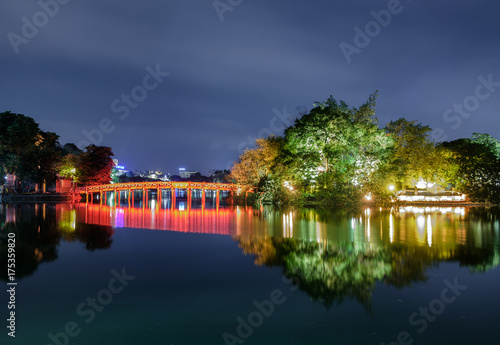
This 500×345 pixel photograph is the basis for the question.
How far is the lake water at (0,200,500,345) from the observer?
20.3 ft

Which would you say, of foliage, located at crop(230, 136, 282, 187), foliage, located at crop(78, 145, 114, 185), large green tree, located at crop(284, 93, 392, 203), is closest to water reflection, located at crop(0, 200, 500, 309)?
large green tree, located at crop(284, 93, 392, 203)

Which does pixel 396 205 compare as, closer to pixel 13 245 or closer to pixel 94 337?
pixel 13 245

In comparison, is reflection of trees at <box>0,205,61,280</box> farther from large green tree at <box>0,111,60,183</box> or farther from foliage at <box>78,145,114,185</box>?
foliage at <box>78,145,114,185</box>

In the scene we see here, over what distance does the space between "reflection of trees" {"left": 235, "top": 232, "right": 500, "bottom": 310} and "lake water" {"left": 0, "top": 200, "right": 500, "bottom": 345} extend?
0.11 feet

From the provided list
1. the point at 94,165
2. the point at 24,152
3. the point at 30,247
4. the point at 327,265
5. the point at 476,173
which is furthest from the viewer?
the point at 94,165

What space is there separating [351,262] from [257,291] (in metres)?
3.57

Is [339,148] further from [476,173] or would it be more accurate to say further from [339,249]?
[339,249]

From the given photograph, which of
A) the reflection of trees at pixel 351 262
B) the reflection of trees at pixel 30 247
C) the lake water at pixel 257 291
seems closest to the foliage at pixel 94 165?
the reflection of trees at pixel 30 247

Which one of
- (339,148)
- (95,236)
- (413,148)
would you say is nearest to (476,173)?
(413,148)

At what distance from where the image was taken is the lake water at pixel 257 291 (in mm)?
6188

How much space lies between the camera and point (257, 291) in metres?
8.27

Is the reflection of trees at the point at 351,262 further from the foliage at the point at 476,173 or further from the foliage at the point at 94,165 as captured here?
the foliage at the point at 94,165

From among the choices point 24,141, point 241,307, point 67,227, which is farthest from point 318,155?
point 24,141

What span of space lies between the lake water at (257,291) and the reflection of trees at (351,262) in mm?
34
